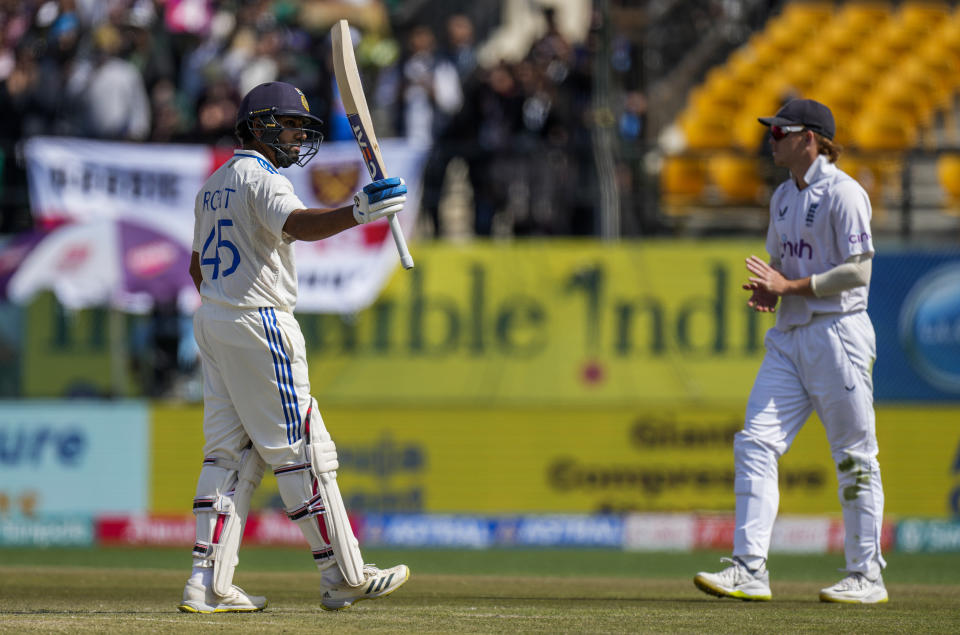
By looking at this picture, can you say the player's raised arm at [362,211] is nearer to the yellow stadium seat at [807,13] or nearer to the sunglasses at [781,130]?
the sunglasses at [781,130]

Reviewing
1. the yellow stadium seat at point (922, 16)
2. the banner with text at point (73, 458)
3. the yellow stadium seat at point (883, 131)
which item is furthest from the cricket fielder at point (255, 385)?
the yellow stadium seat at point (922, 16)

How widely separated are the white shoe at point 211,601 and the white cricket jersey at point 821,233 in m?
3.09

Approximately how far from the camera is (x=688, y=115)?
20.2 metres

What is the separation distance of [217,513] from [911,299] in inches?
362

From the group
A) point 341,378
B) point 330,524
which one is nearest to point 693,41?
point 341,378

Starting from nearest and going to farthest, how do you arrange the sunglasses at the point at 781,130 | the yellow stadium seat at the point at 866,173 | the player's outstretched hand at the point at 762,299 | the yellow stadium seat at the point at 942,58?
the player's outstretched hand at the point at 762,299 < the sunglasses at the point at 781,130 < the yellow stadium seat at the point at 866,173 < the yellow stadium seat at the point at 942,58

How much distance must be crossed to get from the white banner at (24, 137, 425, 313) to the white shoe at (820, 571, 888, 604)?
281 inches

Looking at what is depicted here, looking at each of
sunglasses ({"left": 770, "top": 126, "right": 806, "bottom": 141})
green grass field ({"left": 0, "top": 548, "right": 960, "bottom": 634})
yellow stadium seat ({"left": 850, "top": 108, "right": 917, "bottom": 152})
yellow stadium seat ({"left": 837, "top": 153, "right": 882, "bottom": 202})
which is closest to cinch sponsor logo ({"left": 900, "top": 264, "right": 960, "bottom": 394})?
yellow stadium seat ({"left": 837, "top": 153, "right": 882, "bottom": 202})

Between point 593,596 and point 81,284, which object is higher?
point 81,284

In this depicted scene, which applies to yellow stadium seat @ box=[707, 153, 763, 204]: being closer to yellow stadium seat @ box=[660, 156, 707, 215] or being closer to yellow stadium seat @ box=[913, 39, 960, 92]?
yellow stadium seat @ box=[660, 156, 707, 215]

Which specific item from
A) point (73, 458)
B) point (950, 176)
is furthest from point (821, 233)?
point (950, 176)

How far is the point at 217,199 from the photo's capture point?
6770 mm

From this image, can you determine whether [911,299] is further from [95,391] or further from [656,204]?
[95,391]

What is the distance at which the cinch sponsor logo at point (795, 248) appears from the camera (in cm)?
784
